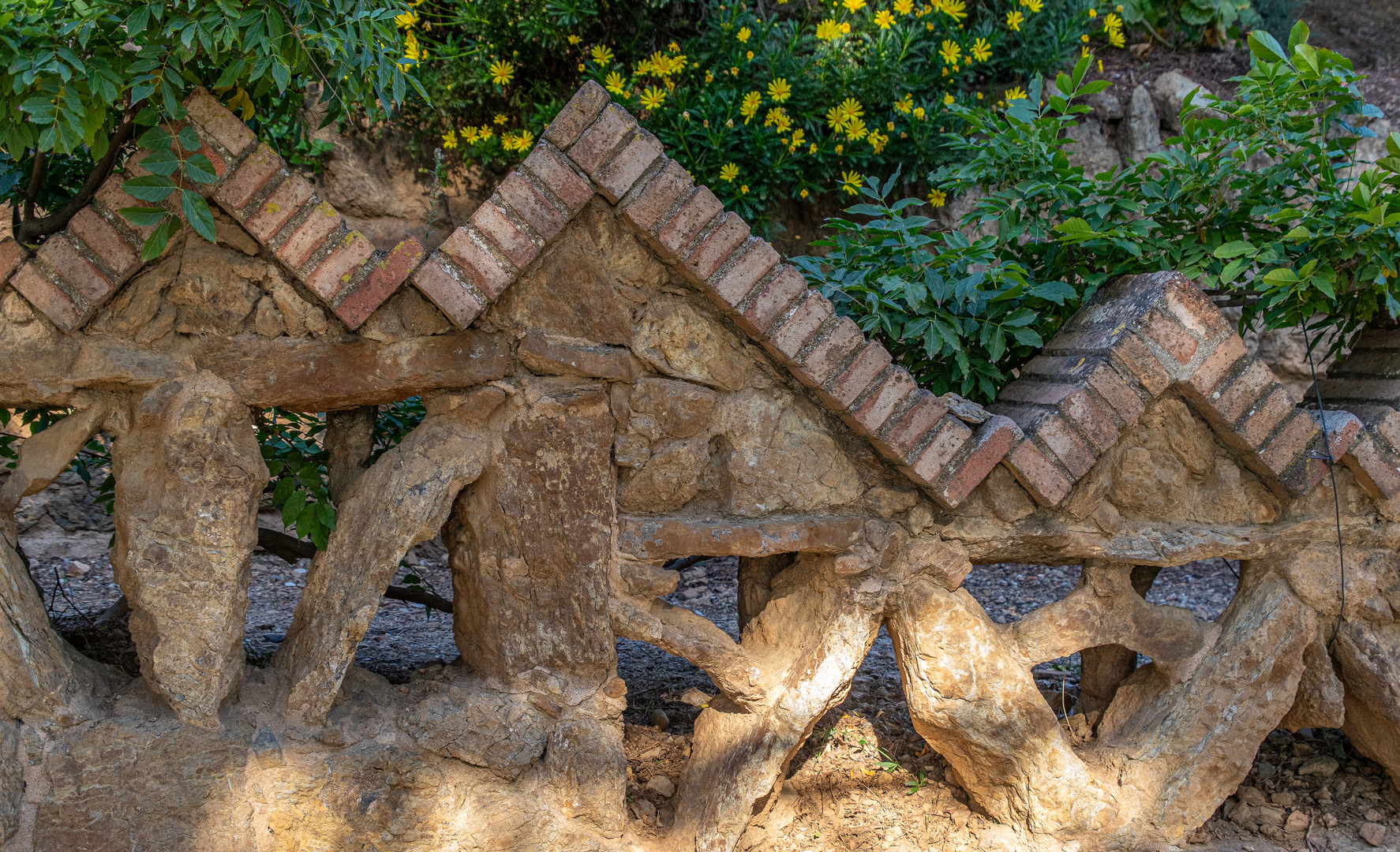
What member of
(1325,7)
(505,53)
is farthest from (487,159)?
(1325,7)

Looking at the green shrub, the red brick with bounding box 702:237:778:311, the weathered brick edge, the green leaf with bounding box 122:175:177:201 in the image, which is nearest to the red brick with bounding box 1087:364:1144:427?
the weathered brick edge

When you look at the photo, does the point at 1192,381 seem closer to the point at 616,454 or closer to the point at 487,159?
the point at 616,454

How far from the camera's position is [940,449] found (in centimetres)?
259

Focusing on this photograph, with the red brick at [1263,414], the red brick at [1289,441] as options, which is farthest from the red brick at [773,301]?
the red brick at [1289,441]

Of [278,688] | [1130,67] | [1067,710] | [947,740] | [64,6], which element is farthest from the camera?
[1130,67]

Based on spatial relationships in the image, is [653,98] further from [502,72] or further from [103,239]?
[103,239]

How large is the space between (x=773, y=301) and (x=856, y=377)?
0.99 ft

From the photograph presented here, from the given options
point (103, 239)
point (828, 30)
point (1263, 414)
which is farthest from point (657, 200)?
point (828, 30)

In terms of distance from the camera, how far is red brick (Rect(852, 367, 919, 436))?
2541mm

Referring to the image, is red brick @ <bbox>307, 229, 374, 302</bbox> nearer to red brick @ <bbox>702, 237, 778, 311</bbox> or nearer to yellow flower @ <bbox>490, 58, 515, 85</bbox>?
red brick @ <bbox>702, 237, 778, 311</bbox>

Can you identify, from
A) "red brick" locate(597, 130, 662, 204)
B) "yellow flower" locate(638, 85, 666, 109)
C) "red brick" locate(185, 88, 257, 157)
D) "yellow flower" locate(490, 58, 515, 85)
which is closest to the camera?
"red brick" locate(185, 88, 257, 157)

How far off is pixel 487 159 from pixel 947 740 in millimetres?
3961

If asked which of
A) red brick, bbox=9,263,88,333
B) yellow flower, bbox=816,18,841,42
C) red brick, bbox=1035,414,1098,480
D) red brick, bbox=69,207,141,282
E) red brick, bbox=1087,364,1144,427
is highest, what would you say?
yellow flower, bbox=816,18,841,42

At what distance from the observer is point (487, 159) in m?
5.38
